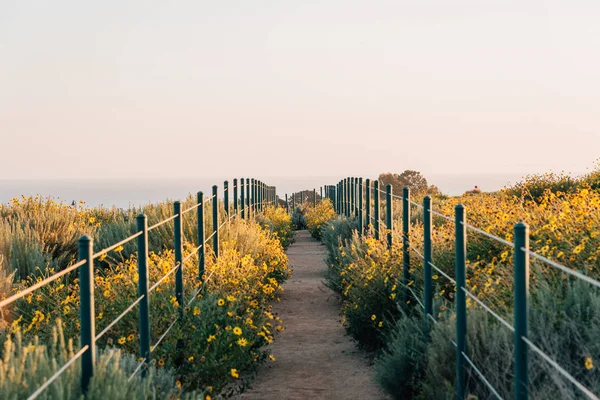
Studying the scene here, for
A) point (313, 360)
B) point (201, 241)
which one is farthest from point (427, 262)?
point (201, 241)

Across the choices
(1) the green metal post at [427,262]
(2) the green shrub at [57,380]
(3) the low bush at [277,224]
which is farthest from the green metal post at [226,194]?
(2) the green shrub at [57,380]

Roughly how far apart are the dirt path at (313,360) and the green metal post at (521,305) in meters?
2.72

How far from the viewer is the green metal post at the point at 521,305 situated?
388cm

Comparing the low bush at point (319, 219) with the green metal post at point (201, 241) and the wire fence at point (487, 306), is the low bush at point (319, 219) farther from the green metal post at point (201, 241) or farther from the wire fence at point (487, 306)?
the wire fence at point (487, 306)

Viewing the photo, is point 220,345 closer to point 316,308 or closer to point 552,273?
point 552,273

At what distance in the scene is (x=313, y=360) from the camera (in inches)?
308

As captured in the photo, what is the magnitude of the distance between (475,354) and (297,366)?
2.86 meters

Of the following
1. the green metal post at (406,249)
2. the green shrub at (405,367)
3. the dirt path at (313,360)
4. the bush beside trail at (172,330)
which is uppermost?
the green metal post at (406,249)

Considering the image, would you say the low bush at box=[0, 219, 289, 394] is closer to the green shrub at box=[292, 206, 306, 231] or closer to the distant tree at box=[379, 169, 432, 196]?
the green shrub at box=[292, 206, 306, 231]

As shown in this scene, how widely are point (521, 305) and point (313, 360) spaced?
4.20 metres

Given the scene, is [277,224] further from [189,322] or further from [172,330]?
[172,330]

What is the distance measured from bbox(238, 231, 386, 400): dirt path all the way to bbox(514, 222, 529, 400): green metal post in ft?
8.93

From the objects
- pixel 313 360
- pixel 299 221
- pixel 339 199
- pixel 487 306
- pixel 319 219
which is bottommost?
pixel 313 360

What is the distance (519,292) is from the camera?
3920 mm
